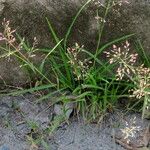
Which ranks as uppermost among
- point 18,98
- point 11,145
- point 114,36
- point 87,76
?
point 114,36

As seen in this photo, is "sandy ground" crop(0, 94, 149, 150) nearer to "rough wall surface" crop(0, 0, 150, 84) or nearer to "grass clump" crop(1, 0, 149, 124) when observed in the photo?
"grass clump" crop(1, 0, 149, 124)

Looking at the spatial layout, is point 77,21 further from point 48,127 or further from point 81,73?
A: point 48,127

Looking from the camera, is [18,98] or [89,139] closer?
[89,139]

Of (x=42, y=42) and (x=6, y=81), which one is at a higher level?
(x=42, y=42)

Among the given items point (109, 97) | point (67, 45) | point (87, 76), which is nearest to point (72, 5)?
point (67, 45)

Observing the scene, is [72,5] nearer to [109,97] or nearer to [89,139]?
[109,97]

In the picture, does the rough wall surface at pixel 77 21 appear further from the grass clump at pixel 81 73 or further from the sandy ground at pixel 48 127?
the sandy ground at pixel 48 127

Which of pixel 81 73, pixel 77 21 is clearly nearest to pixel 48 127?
pixel 81 73
